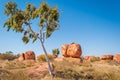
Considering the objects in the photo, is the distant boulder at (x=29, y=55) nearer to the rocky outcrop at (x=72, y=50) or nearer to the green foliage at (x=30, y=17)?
the rocky outcrop at (x=72, y=50)

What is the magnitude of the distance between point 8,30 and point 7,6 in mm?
2372

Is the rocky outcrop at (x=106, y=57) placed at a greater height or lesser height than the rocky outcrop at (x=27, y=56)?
lesser

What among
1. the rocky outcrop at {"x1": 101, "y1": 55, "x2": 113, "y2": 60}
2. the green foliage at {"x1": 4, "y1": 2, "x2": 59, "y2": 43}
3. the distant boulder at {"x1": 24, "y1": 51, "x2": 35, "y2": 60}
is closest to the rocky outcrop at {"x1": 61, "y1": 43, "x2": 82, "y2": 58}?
the distant boulder at {"x1": 24, "y1": 51, "x2": 35, "y2": 60}

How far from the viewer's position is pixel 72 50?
179 ft

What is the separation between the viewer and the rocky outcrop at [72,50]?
54016mm

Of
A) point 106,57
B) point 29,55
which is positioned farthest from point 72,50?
point 106,57

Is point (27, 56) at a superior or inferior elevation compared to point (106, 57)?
superior

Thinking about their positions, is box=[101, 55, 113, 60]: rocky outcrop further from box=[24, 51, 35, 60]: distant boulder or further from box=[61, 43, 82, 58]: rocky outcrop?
box=[24, 51, 35, 60]: distant boulder

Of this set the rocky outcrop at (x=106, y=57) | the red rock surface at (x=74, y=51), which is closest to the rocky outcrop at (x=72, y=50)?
the red rock surface at (x=74, y=51)

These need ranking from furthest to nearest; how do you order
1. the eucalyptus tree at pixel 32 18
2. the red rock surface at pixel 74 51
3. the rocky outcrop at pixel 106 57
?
the rocky outcrop at pixel 106 57 < the red rock surface at pixel 74 51 < the eucalyptus tree at pixel 32 18

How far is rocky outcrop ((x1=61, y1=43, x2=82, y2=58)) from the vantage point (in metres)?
54.0

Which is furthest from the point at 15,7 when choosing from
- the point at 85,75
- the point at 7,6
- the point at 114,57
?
the point at 114,57

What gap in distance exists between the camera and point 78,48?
54.4 m

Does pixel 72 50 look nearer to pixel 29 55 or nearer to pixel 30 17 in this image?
pixel 29 55
